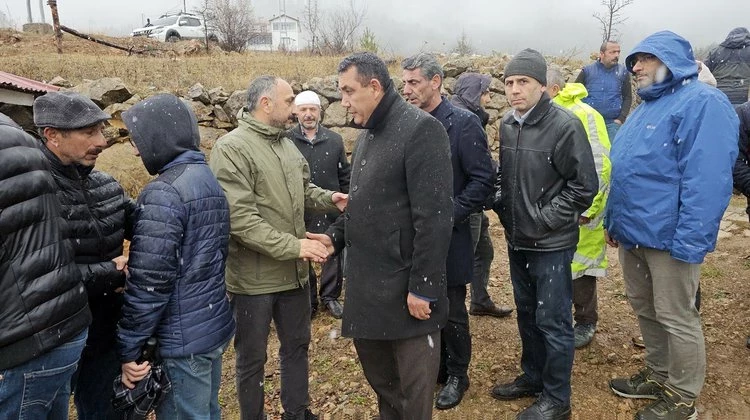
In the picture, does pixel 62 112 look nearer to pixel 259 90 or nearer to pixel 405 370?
pixel 259 90

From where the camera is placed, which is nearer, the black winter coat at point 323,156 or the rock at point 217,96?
the black winter coat at point 323,156

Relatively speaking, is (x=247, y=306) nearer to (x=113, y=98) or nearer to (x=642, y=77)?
(x=642, y=77)

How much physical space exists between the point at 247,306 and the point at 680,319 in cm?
252

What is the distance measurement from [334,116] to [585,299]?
223 inches

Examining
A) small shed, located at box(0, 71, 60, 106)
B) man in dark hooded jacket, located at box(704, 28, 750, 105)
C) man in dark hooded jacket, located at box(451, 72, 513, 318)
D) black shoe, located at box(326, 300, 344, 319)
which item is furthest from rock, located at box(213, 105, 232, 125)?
man in dark hooded jacket, located at box(704, 28, 750, 105)

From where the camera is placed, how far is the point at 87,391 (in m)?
2.59

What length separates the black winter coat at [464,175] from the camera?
10.1 ft

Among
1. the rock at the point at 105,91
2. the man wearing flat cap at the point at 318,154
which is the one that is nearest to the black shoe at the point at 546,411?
the man wearing flat cap at the point at 318,154

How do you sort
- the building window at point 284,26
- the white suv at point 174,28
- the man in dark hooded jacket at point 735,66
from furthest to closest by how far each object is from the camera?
1. the building window at point 284,26
2. the white suv at point 174,28
3. the man in dark hooded jacket at point 735,66

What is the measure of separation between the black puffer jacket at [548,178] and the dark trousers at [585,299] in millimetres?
1175

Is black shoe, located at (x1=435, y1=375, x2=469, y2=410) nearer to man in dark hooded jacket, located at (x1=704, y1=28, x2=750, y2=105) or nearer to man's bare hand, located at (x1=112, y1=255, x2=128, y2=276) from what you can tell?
man's bare hand, located at (x1=112, y1=255, x2=128, y2=276)

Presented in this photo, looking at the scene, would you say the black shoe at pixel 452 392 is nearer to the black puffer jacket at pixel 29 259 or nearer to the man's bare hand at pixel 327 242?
the man's bare hand at pixel 327 242

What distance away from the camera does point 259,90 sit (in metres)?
2.96

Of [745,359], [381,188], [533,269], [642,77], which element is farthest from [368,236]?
[745,359]
